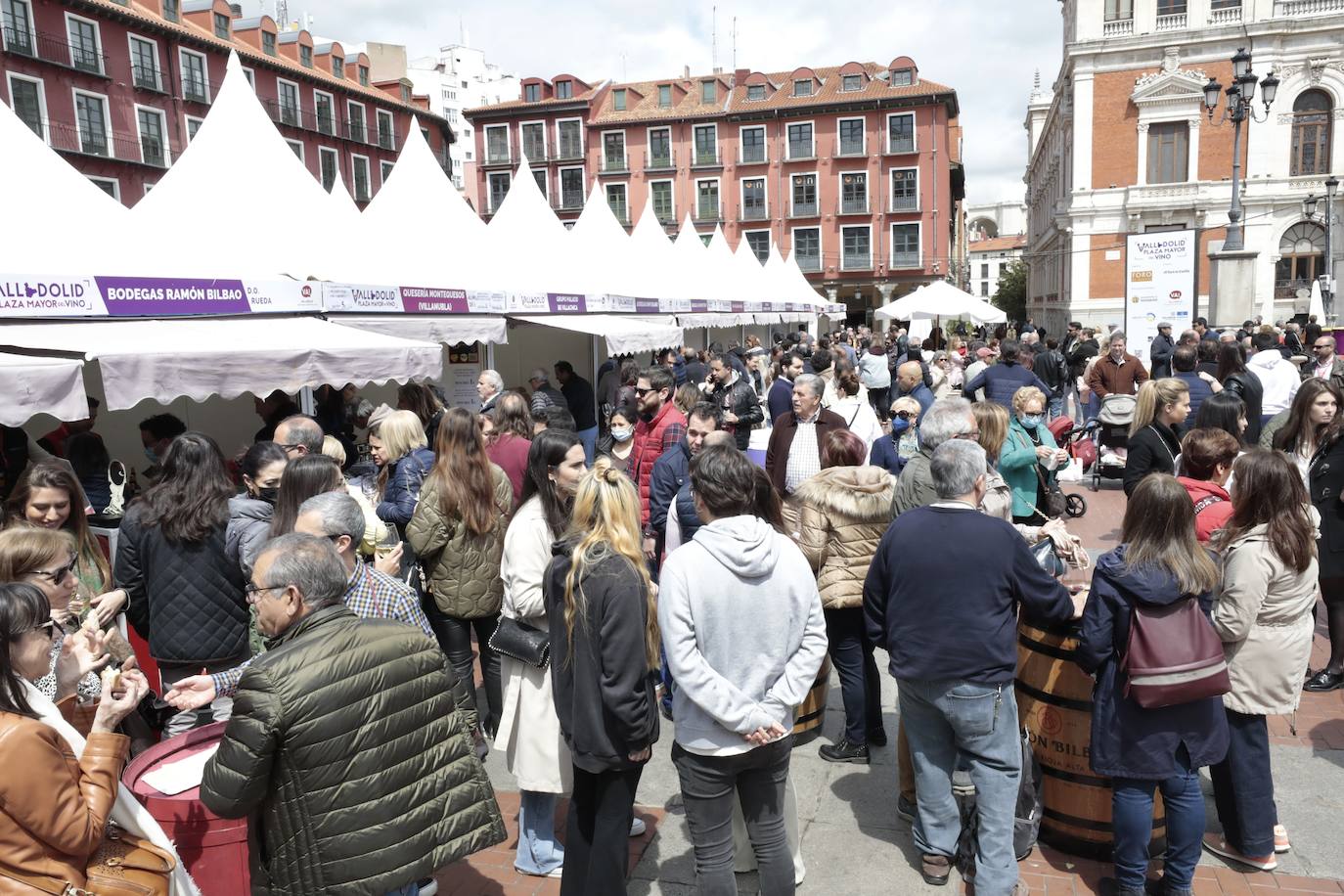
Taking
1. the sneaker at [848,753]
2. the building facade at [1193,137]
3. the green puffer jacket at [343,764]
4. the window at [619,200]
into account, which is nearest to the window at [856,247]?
the building facade at [1193,137]

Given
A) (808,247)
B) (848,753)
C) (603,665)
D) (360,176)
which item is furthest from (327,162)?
(603,665)

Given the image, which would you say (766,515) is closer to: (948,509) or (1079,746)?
(948,509)

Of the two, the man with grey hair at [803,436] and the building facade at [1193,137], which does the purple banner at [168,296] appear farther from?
the building facade at [1193,137]

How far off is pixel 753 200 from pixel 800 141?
3.96 metres

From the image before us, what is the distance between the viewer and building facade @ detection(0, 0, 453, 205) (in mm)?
28469

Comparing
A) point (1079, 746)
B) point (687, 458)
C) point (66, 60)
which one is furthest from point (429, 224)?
point (66, 60)

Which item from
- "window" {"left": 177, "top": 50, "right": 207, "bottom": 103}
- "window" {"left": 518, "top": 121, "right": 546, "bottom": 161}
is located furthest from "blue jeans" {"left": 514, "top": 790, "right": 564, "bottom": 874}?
"window" {"left": 518, "top": 121, "right": 546, "bottom": 161}

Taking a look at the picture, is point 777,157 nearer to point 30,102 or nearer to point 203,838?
point 30,102

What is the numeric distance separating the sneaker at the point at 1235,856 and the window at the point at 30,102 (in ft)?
113

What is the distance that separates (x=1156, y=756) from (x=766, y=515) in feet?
4.98

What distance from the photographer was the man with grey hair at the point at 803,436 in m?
5.77

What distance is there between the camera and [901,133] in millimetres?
47000

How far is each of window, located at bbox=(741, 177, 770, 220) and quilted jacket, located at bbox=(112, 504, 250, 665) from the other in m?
48.1

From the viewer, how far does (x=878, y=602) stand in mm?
3299
